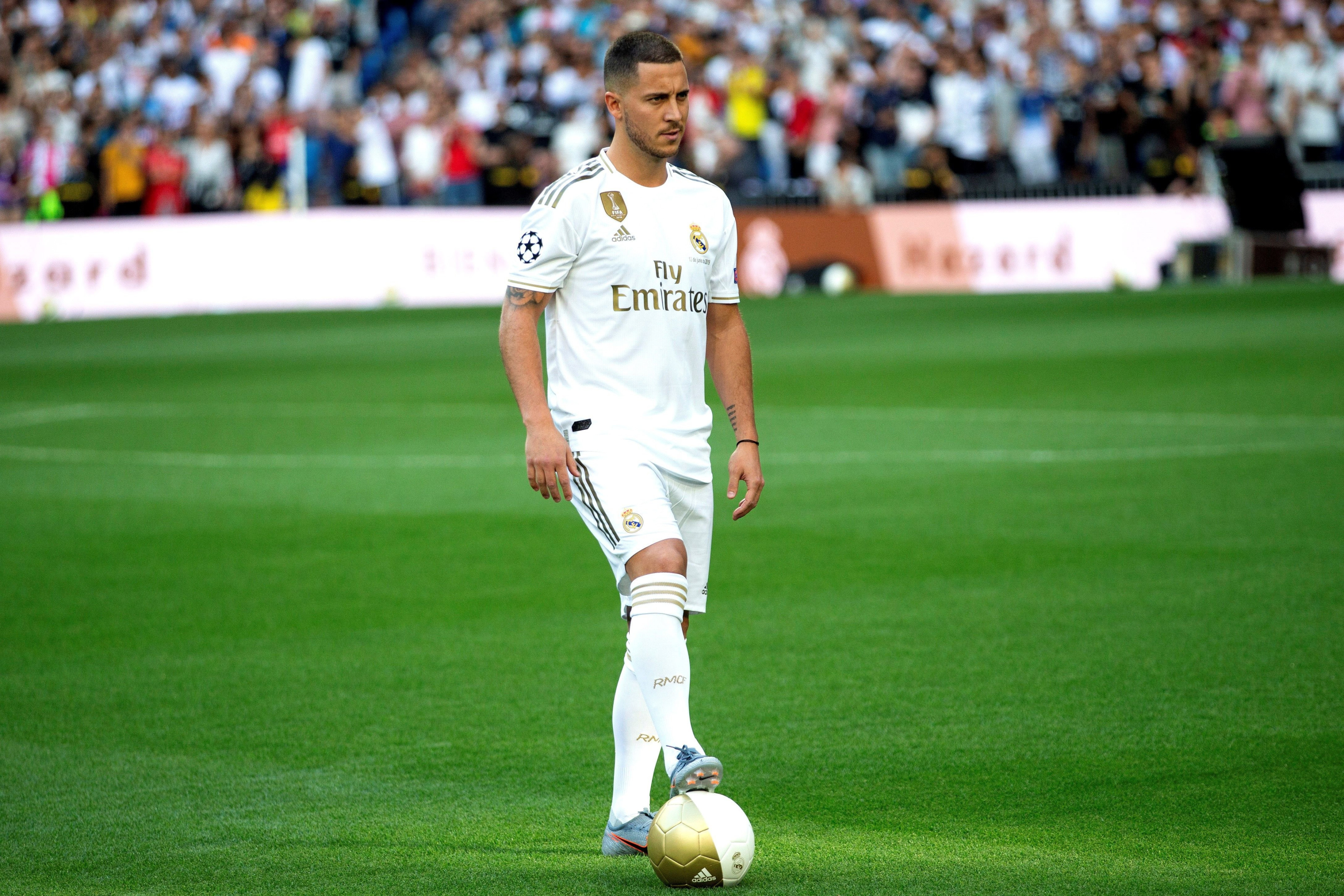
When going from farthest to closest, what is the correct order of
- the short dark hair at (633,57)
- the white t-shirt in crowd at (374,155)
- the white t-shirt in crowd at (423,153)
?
the white t-shirt in crowd at (374,155)
the white t-shirt in crowd at (423,153)
the short dark hair at (633,57)

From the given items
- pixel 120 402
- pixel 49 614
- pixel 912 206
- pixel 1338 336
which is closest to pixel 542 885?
pixel 49 614

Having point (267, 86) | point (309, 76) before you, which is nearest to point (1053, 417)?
point (309, 76)

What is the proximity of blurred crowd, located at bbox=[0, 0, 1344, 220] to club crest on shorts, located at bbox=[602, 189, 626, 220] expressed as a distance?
2108 centimetres

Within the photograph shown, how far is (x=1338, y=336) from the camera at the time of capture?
60.2 feet

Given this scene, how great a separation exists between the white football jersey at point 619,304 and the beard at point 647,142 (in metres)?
0.11

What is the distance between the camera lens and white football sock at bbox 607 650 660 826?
16.3ft

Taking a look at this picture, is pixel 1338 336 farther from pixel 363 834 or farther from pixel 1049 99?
pixel 363 834

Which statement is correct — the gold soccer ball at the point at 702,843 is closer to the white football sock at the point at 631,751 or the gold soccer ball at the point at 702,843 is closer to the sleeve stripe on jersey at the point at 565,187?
the white football sock at the point at 631,751

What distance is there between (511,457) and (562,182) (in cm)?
814

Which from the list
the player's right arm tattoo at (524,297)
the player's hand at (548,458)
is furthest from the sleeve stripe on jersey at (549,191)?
the player's hand at (548,458)

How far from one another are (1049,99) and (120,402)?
14.9 m

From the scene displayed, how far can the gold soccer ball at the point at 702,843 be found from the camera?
4496 millimetres

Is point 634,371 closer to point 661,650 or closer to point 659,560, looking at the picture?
point 659,560

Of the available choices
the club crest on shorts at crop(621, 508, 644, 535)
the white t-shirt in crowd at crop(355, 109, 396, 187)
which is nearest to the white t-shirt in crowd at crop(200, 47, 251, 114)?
the white t-shirt in crowd at crop(355, 109, 396, 187)
